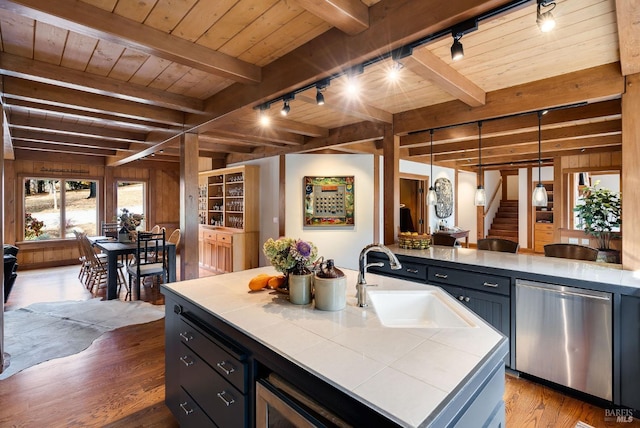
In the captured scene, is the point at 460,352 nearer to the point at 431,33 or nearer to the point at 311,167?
the point at 431,33

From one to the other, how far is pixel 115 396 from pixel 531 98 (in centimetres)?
440

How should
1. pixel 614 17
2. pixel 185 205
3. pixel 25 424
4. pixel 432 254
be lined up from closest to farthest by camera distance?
1. pixel 614 17
2. pixel 25 424
3. pixel 432 254
4. pixel 185 205

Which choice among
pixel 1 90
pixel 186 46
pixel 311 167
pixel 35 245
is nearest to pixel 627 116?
pixel 186 46

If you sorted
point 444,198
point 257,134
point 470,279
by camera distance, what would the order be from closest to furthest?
point 470,279 < point 257,134 < point 444,198

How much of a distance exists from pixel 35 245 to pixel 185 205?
5377 mm

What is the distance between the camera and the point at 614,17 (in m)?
1.90

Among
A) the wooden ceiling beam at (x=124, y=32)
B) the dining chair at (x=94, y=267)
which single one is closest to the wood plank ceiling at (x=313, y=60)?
the wooden ceiling beam at (x=124, y=32)

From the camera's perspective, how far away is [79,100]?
10.9 feet

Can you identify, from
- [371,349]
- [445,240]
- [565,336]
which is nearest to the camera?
[371,349]

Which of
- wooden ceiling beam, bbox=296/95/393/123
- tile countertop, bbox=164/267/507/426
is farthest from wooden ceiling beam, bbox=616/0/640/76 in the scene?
wooden ceiling beam, bbox=296/95/393/123

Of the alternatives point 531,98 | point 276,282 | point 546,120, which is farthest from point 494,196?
point 276,282

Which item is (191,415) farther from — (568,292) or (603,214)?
(603,214)

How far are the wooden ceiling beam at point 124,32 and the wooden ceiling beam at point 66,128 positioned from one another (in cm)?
352

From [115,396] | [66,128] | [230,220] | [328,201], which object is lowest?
[115,396]
